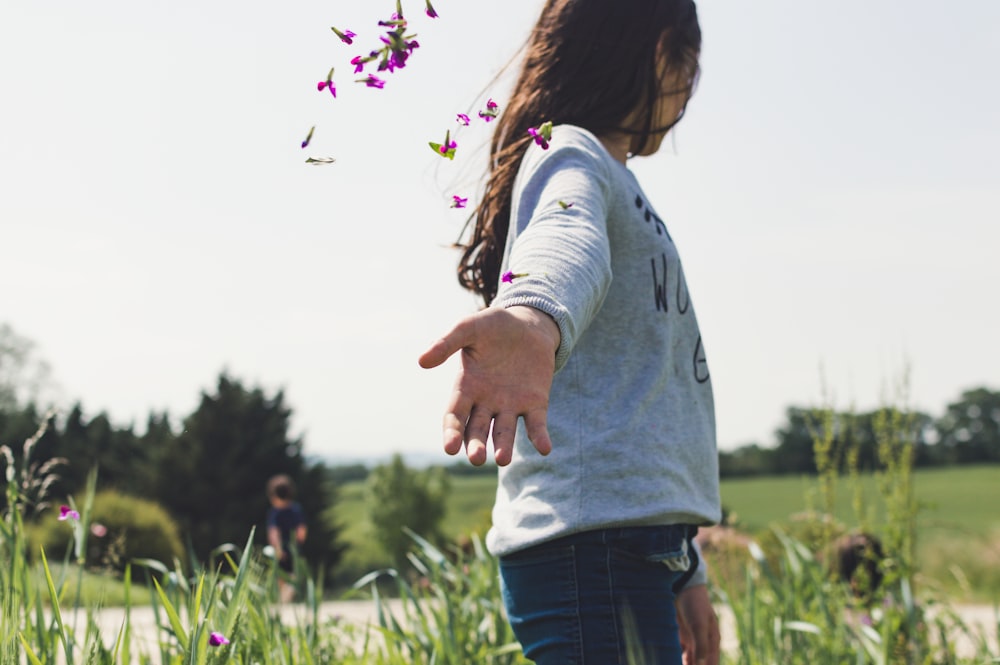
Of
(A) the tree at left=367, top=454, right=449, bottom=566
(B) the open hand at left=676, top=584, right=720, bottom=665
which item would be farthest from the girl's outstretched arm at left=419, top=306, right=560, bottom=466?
(A) the tree at left=367, top=454, right=449, bottom=566

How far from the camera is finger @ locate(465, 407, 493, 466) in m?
0.82

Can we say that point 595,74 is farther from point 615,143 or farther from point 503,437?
point 503,437

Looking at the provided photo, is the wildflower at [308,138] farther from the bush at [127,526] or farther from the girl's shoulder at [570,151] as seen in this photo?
the bush at [127,526]

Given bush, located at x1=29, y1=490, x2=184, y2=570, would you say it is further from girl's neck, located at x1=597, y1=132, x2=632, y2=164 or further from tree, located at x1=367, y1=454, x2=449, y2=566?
girl's neck, located at x1=597, y1=132, x2=632, y2=164

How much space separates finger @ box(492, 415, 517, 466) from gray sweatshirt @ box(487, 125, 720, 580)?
1.05ft

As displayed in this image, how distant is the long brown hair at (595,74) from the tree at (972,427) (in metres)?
51.6

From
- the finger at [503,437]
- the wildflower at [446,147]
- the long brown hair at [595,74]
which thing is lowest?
the finger at [503,437]

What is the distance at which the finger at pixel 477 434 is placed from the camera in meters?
0.82

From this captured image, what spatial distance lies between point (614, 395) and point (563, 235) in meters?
0.31

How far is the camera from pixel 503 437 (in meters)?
0.87

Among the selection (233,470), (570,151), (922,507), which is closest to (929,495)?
(233,470)

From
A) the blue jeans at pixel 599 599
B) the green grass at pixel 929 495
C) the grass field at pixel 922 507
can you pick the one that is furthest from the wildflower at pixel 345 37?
the green grass at pixel 929 495

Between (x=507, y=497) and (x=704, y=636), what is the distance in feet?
1.57

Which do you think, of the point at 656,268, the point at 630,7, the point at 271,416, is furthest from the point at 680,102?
the point at 271,416
